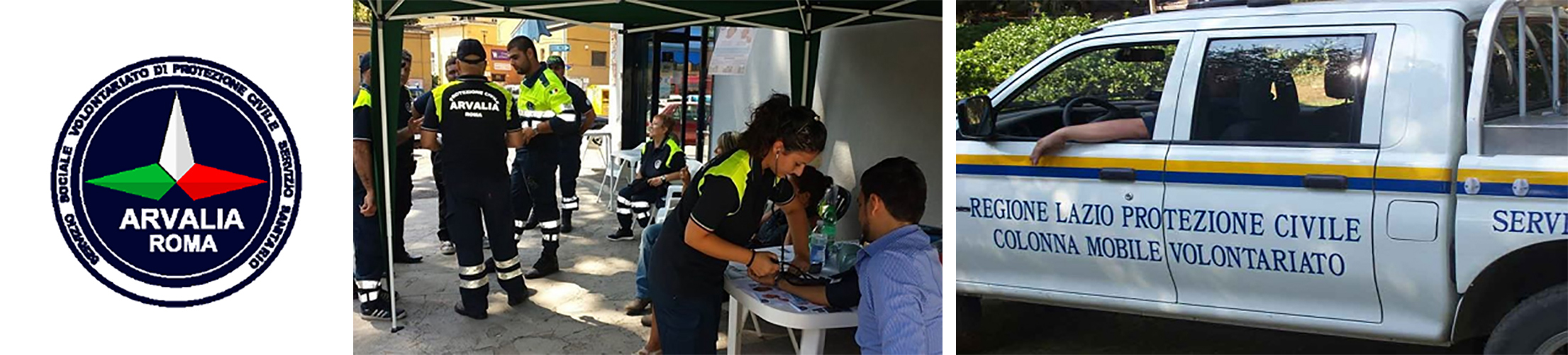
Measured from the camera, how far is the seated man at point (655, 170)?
6.00 m

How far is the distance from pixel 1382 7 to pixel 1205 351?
5.34 ft

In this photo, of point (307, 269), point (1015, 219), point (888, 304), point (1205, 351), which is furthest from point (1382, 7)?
point (307, 269)

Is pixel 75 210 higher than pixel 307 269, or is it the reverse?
pixel 75 210

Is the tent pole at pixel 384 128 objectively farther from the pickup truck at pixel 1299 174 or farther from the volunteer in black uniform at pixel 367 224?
the pickup truck at pixel 1299 174

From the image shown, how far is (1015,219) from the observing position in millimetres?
3740

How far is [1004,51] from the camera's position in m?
4.88

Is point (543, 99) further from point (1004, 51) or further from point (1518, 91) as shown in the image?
point (1518, 91)

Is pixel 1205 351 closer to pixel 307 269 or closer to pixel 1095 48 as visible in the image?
pixel 1095 48

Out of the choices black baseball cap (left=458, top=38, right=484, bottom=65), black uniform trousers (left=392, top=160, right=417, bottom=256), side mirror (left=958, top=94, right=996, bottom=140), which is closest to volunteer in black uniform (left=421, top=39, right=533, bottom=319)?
black baseball cap (left=458, top=38, right=484, bottom=65)

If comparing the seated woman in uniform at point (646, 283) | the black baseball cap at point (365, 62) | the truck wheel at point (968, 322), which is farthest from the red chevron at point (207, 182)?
the truck wheel at point (968, 322)

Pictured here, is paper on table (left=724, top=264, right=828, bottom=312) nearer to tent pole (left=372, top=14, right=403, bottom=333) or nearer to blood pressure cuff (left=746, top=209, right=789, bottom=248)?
blood pressure cuff (left=746, top=209, right=789, bottom=248)

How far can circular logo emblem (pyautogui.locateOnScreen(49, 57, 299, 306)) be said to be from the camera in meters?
2.32

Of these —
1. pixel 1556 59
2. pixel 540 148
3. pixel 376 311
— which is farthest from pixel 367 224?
pixel 1556 59

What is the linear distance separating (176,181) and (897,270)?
5.50ft
